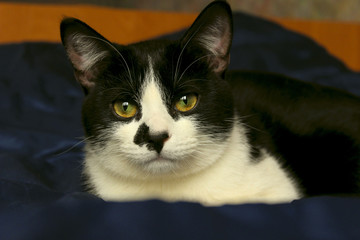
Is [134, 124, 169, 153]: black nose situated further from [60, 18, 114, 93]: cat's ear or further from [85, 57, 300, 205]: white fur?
[60, 18, 114, 93]: cat's ear

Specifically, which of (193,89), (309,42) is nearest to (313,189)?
(193,89)

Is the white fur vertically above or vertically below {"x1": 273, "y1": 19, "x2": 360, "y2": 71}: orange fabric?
below

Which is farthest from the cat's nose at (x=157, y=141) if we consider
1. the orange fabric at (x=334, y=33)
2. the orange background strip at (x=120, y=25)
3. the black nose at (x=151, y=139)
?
the orange fabric at (x=334, y=33)

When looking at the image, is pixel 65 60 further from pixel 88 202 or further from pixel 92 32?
pixel 88 202

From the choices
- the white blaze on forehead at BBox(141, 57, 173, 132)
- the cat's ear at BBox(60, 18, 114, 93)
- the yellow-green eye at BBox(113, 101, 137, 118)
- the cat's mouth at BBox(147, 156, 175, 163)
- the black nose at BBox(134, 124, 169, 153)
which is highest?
the cat's ear at BBox(60, 18, 114, 93)

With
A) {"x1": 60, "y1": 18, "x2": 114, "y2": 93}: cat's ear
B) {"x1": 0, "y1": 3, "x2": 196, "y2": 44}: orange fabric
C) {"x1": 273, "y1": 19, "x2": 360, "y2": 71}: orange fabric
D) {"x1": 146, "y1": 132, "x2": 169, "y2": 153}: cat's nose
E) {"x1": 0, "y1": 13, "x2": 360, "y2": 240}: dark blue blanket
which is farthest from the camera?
{"x1": 273, "y1": 19, "x2": 360, "y2": 71}: orange fabric

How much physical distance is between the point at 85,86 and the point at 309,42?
1602 millimetres

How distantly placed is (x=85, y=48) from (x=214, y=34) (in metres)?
0.34

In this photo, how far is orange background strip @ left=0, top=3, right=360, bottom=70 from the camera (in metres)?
2.48

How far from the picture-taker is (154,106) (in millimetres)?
940

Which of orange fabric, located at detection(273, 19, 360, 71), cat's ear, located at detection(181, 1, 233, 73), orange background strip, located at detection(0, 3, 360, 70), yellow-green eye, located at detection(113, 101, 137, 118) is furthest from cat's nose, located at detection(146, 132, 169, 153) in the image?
orange fabric, located at detection(273, 19, 360, 71)

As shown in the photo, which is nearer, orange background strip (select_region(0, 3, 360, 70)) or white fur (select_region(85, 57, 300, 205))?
white fur (select_region(85, 57, 300, 205))

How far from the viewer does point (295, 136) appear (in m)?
1.32

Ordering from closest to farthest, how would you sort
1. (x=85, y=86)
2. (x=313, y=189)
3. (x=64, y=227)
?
(x=64, y=227), (x=85, y=86), (x=313, y=189)
